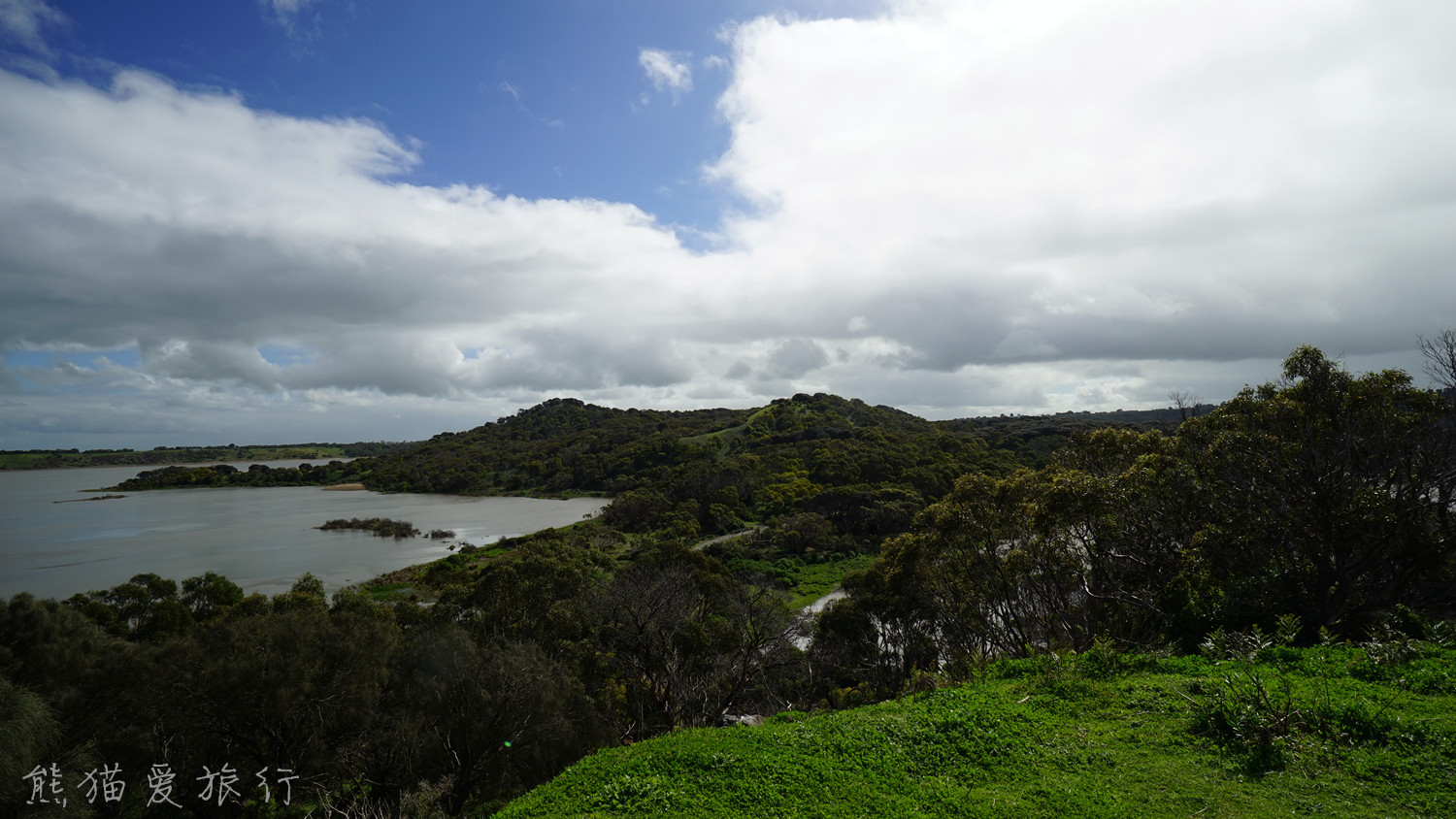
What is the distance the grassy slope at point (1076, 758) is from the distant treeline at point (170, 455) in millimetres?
190630

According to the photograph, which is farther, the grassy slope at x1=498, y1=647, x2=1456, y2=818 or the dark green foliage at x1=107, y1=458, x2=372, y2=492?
the dark green foliage at x1=107, y1=458, x2=372, y2=492

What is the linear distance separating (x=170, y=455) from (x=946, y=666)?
22473 cm

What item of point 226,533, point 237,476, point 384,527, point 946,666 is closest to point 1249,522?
point 946,666

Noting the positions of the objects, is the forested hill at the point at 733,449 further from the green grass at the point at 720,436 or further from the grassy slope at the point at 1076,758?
the grassy slope at the point at 1076,758

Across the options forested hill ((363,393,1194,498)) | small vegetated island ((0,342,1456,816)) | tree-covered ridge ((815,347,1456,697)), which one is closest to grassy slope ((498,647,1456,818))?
small vegetated island ((0,342,1456,816))

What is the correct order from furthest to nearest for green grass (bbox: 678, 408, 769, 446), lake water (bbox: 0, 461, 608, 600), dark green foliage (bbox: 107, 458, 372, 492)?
green grass (bbox: 678, 408, 769, 446), dark green foliage (bbox: 107, 458, 372, 492), lake water (bbox: 0, 461, 608, 600)

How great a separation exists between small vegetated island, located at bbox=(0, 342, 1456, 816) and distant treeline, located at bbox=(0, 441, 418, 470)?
574ft

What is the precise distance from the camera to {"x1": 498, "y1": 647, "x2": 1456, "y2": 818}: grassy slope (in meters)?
5.91

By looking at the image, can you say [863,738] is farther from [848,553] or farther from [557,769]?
[848,553]

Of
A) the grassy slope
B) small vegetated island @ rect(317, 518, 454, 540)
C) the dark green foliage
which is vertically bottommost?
small vegetated island @ rect(317, 518, 454, 540)

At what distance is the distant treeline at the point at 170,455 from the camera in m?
140

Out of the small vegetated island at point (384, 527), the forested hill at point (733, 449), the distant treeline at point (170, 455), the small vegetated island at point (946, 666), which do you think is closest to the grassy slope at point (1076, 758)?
the small vegetated island at point (946, 666)

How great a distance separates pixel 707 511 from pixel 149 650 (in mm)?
50568

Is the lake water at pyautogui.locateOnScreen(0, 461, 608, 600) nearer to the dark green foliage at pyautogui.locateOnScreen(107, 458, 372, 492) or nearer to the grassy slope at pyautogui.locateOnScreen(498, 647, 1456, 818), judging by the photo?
the dark green foliage at pyautogui.locateOnScreen(107, 458, 372, 492)
